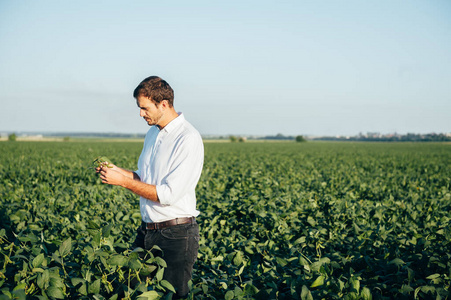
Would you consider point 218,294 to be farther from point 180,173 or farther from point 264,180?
point 264,180

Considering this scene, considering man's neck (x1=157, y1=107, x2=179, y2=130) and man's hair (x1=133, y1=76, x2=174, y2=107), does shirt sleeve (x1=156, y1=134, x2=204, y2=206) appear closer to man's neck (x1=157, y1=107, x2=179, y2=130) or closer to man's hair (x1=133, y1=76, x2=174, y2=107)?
man's neck (x1=157, y1=107, x2=179, y2=130)

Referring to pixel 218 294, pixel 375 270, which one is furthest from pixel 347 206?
pixel 218 294

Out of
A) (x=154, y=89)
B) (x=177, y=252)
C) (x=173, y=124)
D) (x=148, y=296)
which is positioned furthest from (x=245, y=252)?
(x=148, y=296)

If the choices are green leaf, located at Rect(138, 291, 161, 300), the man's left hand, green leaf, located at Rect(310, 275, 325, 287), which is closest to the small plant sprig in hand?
the man's left hand

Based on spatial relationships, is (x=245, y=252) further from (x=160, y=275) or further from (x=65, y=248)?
(x=65, y=248)

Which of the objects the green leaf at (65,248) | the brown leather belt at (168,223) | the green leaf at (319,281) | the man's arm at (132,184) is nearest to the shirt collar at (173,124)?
the man's arm at (132,184)

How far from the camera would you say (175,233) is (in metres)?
2.67

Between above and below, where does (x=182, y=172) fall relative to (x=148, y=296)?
above

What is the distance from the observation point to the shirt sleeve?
2463 mm

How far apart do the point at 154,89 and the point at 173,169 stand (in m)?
Result: 0.64

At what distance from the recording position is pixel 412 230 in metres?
4.36

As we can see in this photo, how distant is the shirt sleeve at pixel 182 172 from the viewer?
8.08ft

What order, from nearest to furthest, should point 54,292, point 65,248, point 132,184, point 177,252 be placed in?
point 54,292 < point 65,248 < point 132,184 < point 177,252

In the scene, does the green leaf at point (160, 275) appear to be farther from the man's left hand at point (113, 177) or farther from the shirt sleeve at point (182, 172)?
the man's left hand at point (113, 177)
